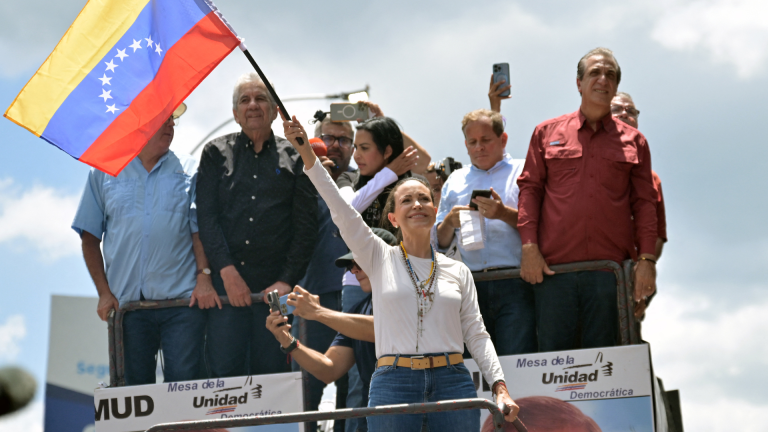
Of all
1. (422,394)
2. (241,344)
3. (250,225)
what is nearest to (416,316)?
(422,394)

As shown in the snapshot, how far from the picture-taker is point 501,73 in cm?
680

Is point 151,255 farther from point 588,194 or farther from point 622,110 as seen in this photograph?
point 622,110

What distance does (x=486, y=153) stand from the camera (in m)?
6.05

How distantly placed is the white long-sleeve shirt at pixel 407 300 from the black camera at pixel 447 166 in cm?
261

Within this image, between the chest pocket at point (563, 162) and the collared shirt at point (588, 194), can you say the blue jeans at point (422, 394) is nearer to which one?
the collared shirt at point (588, 194)

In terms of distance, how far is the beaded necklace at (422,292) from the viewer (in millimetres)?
4215

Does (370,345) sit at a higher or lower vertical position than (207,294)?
lower

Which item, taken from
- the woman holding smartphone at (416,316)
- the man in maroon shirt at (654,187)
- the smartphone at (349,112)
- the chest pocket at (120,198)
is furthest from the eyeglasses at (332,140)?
the woman holding smartphone at (416,316)

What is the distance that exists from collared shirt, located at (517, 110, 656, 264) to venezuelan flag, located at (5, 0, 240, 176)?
219cm

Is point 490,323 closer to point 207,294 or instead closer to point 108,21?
point 207,294

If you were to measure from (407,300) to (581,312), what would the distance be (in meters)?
1.59

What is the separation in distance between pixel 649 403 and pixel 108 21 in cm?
423

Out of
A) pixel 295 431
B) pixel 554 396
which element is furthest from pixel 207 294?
pixel 554 396

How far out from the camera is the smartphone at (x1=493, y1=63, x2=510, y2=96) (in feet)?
22.2
